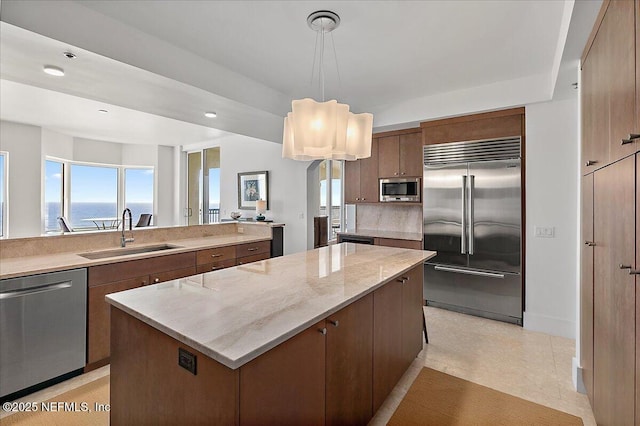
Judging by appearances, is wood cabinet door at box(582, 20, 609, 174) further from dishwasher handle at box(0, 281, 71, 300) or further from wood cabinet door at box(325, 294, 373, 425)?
dishwasher handle at box(0, 281, 71, 300)

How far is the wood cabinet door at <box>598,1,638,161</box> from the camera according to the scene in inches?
49.5

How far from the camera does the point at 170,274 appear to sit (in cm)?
309

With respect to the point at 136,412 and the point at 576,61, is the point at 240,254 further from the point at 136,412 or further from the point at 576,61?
the point at 576,61

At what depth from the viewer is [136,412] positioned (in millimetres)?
1365

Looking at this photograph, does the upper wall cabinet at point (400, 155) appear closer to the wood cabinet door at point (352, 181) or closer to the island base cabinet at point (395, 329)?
the wood cabinet door at point (352, 181)

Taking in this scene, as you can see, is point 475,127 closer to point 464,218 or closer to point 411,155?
point 411,155

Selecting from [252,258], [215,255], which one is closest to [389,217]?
[252,258]

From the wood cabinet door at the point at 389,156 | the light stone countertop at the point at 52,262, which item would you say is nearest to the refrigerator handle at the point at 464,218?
the wood cabinet door at the point at 389,156

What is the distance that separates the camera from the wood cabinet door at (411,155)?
4.30 metres

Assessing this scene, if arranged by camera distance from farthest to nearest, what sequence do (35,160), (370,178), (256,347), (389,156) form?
→ (35,160) → (370,178) → (389,156) → (256,347)

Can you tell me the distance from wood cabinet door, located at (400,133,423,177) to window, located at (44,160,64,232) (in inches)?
269

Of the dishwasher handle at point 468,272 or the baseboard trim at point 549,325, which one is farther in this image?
the dishwasher handle at point 468,272

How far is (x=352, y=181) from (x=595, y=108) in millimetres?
3285

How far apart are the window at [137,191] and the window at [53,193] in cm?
126
